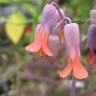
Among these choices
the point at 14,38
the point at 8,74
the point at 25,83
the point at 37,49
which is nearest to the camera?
the point at 37,49

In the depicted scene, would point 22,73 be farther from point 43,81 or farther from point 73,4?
point 73,4

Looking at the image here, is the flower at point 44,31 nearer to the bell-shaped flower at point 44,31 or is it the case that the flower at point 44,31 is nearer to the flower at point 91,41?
the bell-shaped flower at point 44,31

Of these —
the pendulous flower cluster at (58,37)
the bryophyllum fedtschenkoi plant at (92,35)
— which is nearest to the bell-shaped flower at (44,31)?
the pendulous flower cluster at (58,37)

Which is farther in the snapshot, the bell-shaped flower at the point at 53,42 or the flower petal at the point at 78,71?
the bell-shaped flower at the point at 53,42

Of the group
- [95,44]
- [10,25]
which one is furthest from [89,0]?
[95,44]

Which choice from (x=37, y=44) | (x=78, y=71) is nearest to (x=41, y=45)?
(x=37, y=44)

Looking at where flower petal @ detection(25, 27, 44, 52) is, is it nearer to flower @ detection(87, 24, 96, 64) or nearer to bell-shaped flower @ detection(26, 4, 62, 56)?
bell-shaped flower @ detection(26, 4, 62, 56)

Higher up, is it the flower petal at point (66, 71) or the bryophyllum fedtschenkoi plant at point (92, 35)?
the bryophyllum fedtschenkoi plant at point (92, 35)
